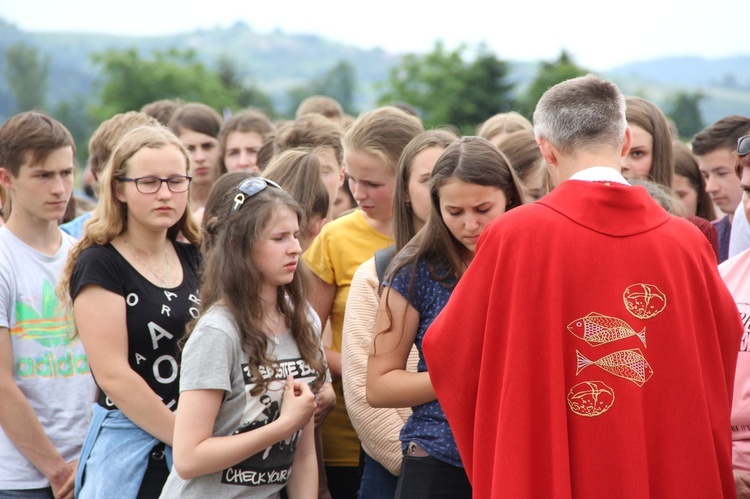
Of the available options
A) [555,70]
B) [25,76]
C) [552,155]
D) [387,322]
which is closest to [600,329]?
[552,155]

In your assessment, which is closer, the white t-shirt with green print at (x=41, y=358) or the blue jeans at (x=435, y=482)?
the blue jeans at (x=435, y=482)

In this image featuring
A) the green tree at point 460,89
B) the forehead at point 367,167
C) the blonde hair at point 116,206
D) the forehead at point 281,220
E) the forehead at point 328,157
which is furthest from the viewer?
the green tree at point 460,89

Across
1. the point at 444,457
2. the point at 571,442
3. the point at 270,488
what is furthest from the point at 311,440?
the point at 571,442

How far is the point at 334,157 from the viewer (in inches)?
189

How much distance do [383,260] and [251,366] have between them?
79 cm

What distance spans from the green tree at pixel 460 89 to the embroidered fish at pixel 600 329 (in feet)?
165

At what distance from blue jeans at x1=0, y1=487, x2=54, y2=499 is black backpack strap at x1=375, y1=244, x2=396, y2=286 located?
65.3 inches

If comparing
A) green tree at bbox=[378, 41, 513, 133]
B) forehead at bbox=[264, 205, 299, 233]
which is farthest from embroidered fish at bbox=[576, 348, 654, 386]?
green tree at bbox=[378, 41, 513, 133]

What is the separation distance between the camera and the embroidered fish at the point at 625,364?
2.59m

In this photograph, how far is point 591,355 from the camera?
2.60 metres

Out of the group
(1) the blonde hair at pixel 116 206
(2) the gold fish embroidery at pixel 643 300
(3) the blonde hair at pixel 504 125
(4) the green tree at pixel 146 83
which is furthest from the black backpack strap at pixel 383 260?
(4) the green tree at pixel 146 83

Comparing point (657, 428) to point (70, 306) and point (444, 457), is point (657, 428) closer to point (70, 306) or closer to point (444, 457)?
point (444, 457)

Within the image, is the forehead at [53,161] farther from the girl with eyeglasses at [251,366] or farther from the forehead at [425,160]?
the forehead at [425,160]

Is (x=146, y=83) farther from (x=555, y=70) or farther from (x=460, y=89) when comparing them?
(x=555, y=70)
